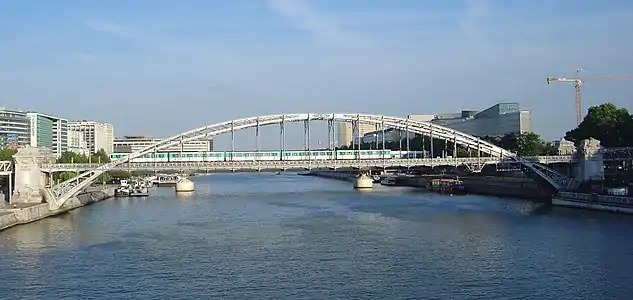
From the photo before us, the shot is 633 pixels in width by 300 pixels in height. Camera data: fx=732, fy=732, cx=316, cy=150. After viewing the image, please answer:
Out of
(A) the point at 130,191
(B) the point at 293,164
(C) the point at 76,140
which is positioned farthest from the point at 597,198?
(C) the point at 76,140

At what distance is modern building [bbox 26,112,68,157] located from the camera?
122 m

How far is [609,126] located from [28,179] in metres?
38.9

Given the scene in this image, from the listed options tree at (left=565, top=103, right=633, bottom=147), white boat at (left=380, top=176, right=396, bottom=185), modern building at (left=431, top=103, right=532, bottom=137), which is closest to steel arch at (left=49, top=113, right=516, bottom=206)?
tree at (left=565, top=103, right=633, bottom=147)

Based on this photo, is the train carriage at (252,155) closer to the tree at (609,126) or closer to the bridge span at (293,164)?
the bridge span at (293,164)

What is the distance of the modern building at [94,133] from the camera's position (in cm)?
15800

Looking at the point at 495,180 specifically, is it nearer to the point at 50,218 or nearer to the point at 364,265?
the point at 50,218

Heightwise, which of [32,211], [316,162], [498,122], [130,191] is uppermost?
[498,122]

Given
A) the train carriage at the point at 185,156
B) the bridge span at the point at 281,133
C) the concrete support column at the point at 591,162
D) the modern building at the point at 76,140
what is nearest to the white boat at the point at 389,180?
the bridge span at the point at 281,133

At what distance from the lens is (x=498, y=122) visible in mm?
108625

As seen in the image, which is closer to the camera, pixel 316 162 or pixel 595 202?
pixel 595 202

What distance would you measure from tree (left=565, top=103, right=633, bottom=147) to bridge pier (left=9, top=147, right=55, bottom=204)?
125 ft

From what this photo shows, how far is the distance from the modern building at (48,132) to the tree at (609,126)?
281 feet

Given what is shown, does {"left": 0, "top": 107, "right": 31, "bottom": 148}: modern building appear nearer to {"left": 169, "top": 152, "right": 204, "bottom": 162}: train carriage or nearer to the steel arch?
{"left": 169, "top": 152, "right": 204, "bottom": 162}: train carriage

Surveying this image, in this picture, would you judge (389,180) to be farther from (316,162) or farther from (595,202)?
(595,202)
